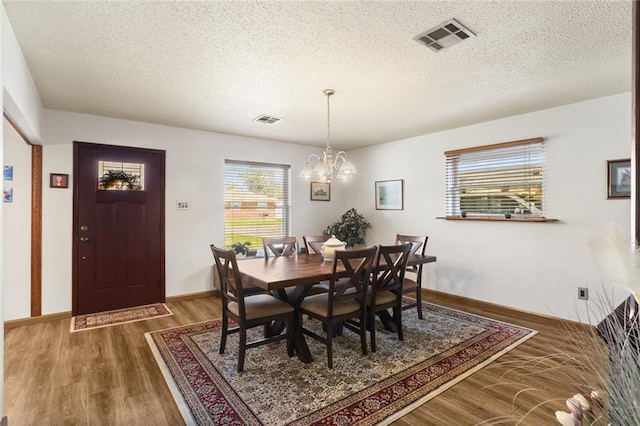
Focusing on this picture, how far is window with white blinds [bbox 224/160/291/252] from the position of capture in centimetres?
503

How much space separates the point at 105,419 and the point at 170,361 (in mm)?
728

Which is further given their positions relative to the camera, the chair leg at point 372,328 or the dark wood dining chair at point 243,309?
the chair leg at point 372,328

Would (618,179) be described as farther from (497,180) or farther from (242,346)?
(242,346)

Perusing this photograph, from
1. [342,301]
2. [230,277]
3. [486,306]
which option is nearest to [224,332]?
[230,277]

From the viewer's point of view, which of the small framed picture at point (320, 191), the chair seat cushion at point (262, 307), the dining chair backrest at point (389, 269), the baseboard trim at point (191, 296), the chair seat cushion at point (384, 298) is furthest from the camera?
the small framed picture at point (320, 191)

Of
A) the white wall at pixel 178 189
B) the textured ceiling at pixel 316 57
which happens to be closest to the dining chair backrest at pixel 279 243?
the white wall at pixel 178 189

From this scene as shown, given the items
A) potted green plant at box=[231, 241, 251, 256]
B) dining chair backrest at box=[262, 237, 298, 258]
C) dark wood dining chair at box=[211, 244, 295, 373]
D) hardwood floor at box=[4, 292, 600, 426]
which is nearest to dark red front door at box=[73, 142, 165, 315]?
hardwood floor at box=[4, 292, 600, 426]

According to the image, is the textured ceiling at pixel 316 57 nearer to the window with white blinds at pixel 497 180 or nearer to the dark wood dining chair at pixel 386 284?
the window with white blinds at pixel 497 180

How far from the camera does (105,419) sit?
2.00 metres

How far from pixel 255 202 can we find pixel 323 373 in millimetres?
3253

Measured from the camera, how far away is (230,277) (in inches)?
105

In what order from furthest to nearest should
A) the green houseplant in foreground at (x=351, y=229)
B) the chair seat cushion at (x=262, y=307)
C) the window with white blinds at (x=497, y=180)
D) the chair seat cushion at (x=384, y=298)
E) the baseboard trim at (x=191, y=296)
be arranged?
1. the green houseplant in foreground at (x=351, y=229)
2. the baseboard trim at (x=191, y=296)
3. the window with white blinds at (x=497, y=180)
4. the chair seat cushion at (x=384, y=298)
5. the chair seat cushion at (x=262, y=307)

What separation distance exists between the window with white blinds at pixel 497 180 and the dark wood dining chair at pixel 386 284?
184 cm

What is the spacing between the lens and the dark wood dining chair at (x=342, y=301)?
2.59m
